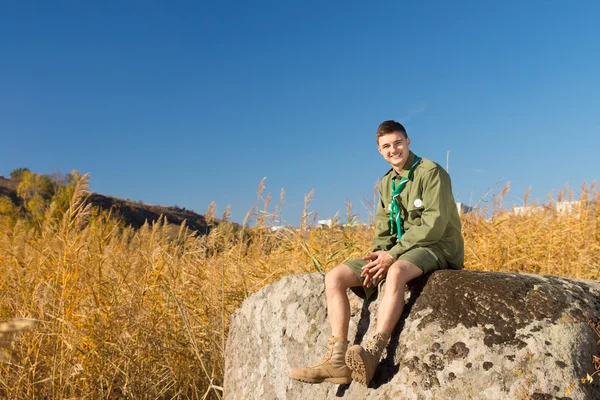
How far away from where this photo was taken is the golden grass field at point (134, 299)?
325cm

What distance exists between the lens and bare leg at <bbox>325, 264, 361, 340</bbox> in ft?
8.66

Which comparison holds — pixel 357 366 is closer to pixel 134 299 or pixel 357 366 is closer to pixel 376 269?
pixel 376 269

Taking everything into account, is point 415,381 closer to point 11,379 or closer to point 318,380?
point 318,380

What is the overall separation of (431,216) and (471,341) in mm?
817

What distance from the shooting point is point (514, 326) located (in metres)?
2.23

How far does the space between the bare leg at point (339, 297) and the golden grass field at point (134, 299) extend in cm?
85

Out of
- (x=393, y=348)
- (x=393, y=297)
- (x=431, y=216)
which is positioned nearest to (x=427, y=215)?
(x=431, y=216)

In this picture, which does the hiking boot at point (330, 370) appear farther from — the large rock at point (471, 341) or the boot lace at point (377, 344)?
the boot lace at point (377, 344)

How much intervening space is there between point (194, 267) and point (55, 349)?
1257 millimetres

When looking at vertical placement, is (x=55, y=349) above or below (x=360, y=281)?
below

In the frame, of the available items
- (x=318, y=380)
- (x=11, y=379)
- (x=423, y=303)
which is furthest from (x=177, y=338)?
(x=423, y=303)

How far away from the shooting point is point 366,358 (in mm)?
2324

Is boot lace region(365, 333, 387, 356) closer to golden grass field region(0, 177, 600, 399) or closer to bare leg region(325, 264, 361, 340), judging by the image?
bare leg region(325, 264, 361, 340)

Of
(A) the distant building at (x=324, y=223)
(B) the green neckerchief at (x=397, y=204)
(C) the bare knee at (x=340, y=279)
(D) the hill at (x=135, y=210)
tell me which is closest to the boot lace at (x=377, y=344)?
(C) the bare knee at (x=340, y=279)
